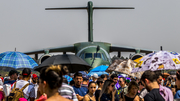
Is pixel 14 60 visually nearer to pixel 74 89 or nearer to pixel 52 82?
pixel 74 89

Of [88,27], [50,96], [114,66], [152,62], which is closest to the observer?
[50,96]

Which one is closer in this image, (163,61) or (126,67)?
(163,61)

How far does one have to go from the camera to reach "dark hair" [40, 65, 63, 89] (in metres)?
2.38

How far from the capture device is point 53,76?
242 centimetres

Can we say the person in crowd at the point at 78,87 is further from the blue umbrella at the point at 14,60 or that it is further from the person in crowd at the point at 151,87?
the blue umbrella at the point at 14,60

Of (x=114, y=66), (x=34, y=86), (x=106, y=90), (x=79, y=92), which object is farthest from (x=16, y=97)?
(x=114, y=66)

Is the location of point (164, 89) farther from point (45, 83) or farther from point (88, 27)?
point (88, 27)

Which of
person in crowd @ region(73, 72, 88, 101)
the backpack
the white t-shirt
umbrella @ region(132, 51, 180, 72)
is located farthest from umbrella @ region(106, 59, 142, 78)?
the backpack

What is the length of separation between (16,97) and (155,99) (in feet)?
7.91

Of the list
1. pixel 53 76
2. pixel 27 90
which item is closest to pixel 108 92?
pixel 27 90

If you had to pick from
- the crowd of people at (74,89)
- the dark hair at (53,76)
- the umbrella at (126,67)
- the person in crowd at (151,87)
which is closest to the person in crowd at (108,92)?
the crowd of people at (74,89)

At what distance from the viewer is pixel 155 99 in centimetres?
355

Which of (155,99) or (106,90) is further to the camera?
(106,90)

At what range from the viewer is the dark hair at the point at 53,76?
2.38 metres
